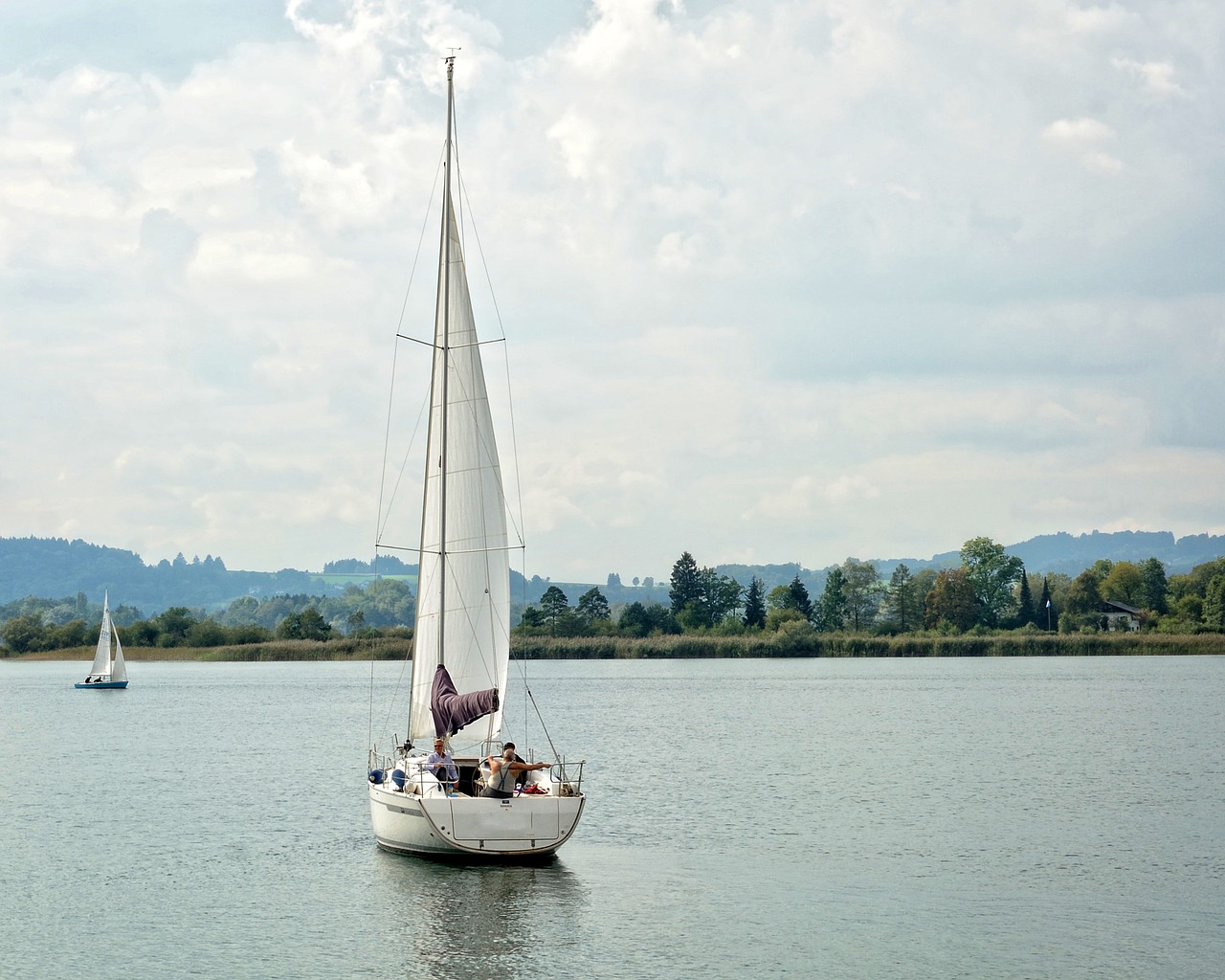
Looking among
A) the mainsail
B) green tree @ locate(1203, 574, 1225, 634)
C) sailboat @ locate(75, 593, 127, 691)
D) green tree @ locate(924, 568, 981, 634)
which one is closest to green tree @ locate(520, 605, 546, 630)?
green tree @ locate(924, 568, 981, 634)

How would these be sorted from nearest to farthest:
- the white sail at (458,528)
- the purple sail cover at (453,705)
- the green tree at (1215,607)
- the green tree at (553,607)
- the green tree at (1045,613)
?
the purple sail cover at (453,705) < the white sail at (458,528) < the green tree at (1215,607) < the green tree at (553,607) < the green tree at (1045,613)

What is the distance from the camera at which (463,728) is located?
33.7m

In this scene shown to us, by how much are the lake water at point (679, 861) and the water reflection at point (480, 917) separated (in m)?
0.08

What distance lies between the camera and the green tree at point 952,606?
188m

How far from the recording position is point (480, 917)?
2870 centimetres

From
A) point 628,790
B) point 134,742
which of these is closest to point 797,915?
point 628,790

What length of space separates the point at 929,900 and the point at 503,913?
900cm

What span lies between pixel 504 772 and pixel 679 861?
5.96m

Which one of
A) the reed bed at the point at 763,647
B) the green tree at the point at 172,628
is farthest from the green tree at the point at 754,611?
the green tree at the point at 172,628

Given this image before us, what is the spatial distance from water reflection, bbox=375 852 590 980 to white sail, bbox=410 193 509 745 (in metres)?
3.52

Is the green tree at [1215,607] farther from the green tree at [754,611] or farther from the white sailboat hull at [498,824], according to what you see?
the white sailboat hull at [498,824]

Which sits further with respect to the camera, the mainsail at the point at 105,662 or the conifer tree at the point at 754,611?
the conifer tree at the point at 754,611

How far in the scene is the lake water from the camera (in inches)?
1033

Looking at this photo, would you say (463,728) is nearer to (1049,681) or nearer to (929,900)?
(929,900)
